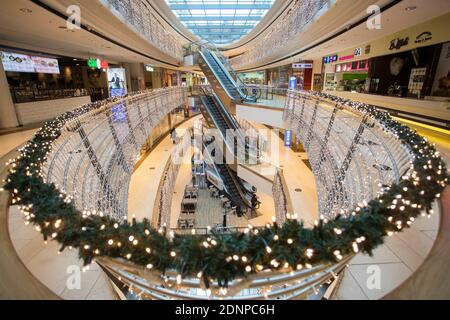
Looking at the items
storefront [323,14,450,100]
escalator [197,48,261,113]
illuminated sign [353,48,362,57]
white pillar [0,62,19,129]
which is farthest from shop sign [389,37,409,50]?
white pillar [0,62,19,129]

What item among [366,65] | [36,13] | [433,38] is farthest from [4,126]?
[366,65]

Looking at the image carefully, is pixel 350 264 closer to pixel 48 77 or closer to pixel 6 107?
pixel 6 107

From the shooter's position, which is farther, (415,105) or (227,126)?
(227,126)

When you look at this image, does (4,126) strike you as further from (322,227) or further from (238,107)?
(322,227)

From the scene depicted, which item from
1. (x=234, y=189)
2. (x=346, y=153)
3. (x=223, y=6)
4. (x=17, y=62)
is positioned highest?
(x=223, y=6)

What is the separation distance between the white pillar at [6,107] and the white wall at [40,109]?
11.4 inches

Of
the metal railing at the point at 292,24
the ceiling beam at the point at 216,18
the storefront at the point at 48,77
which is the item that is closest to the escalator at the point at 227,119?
the metal railing at the point at 292,24

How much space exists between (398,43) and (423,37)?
120 centimetres

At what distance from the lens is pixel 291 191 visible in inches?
294

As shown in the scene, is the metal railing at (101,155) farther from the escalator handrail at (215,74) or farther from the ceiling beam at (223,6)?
the ceiling beam at (223,6)

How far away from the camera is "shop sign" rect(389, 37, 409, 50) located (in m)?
7.90

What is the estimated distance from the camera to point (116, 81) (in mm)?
13883

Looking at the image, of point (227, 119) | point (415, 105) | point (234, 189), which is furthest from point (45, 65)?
point (415, 105)

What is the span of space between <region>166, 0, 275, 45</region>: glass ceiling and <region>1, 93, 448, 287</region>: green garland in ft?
59.7
